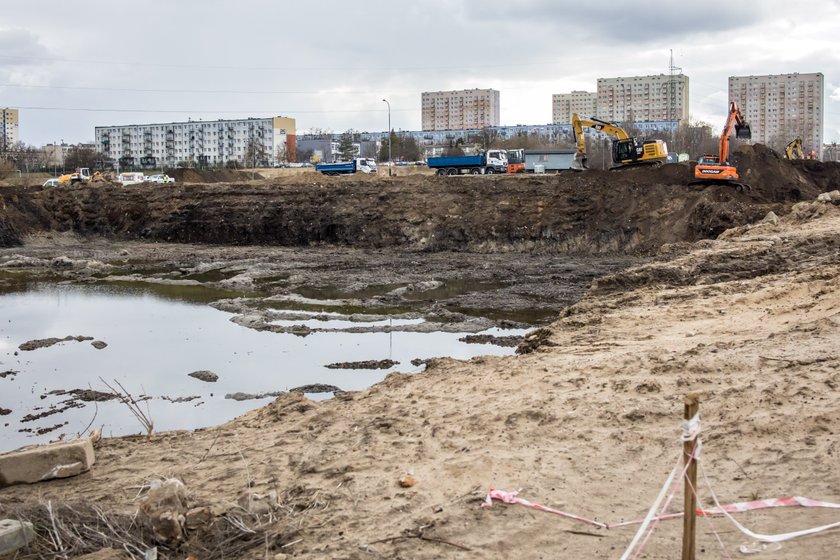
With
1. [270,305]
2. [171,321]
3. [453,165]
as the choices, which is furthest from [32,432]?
[453,165]

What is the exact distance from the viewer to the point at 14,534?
535cm

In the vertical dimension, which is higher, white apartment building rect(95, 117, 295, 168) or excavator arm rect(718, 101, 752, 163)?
white apartment building rect(95, 117, 295, 168)

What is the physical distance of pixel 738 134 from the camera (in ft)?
105

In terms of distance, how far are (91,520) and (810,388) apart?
6267 mm

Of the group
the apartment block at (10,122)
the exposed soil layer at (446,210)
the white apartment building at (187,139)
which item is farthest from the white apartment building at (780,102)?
the apartment block at (10,122)

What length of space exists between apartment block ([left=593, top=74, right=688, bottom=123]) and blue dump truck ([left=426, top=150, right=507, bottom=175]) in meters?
68.6

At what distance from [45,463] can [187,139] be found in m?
131

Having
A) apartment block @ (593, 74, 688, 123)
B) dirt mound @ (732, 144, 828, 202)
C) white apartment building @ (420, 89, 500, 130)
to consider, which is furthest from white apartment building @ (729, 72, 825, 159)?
dirt mound @ (732, 144, 828, 202)

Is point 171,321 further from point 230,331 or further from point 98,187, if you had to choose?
point 98,187

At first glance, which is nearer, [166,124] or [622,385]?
[622,385]

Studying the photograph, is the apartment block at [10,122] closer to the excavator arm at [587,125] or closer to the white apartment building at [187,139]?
the white apartment building at [187,139]

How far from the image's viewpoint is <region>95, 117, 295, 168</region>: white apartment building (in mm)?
125812

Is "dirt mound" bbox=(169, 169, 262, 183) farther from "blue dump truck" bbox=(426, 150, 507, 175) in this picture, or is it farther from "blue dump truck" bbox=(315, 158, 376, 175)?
"blue dump truck" bbox=(426, 150, 507, 175)

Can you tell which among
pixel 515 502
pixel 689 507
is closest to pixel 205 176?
pixel 515 502
